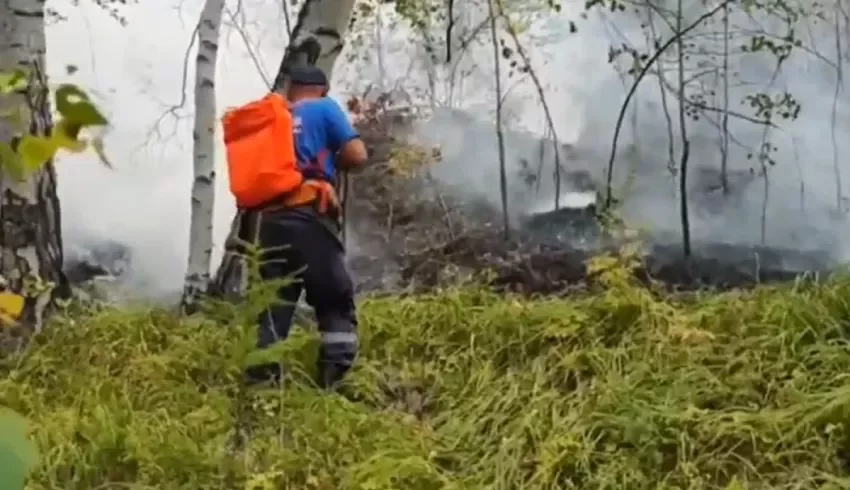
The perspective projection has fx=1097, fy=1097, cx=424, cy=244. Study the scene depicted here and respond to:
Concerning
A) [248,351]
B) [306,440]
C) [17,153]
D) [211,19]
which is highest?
[211,19]

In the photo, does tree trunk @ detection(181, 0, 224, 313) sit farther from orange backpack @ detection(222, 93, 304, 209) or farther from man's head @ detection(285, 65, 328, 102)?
orange backpack @ detection(222, 93, 304, 209)

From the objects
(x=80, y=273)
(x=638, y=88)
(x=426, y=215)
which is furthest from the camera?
(x=638, y=88)

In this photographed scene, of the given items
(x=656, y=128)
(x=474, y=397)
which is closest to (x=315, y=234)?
(x=474, y=397)

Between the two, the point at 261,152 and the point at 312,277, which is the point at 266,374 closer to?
the point at 312,277

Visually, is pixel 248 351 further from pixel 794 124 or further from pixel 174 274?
pixel 794 124

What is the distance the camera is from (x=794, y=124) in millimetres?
10719

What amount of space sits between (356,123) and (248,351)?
7473 millimetres

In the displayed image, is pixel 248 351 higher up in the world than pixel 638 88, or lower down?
lower down

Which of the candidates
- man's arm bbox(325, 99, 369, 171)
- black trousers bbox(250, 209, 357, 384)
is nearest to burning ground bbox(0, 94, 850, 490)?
black trousers bbox(250, 209, 357, 384)

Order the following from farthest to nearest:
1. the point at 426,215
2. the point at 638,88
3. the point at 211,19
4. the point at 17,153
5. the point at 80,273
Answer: the point at 638,88 < the point at 426,215 < the point at 80,273 < the point at 211,19 < the point at 17,153

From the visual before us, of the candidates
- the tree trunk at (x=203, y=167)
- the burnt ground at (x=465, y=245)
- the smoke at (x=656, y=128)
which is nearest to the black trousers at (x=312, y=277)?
the tree trunk at (x=203, y=167)

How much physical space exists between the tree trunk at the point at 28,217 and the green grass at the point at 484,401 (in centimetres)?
25

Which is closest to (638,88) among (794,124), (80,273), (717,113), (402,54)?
(717,113)

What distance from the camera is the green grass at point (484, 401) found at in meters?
3.63
